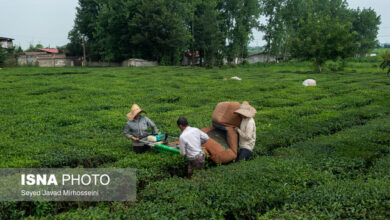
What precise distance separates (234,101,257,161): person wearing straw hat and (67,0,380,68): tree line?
33.8 meters

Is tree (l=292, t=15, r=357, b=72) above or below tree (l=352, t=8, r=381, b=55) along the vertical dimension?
below

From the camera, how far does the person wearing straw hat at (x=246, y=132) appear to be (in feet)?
29.7

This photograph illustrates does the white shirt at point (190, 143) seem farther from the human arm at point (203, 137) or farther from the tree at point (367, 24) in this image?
the tree at point (367, 24)

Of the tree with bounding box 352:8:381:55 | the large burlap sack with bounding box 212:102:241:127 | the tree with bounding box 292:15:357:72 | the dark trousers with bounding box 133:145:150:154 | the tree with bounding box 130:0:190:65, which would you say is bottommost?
the dark trousers with bounding box 133:145:150:154

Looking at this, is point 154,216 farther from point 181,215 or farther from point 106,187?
point 106,187

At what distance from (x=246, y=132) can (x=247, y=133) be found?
42 millimetres

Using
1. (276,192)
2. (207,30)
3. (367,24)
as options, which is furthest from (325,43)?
(367,24)

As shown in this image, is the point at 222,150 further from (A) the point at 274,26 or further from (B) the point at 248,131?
(A) the point at 274,26

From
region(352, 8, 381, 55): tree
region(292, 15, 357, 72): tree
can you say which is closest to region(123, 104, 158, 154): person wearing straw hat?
region(292, 15, 357, 72): tree

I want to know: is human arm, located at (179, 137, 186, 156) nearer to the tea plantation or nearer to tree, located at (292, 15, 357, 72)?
the tea plantation

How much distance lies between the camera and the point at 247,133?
9016 mm

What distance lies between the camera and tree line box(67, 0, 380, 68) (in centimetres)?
4244

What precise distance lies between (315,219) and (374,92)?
19371mm

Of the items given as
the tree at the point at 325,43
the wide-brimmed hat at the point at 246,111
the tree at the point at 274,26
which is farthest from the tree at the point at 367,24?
the wide-brimmed hat at the point at 246,111
